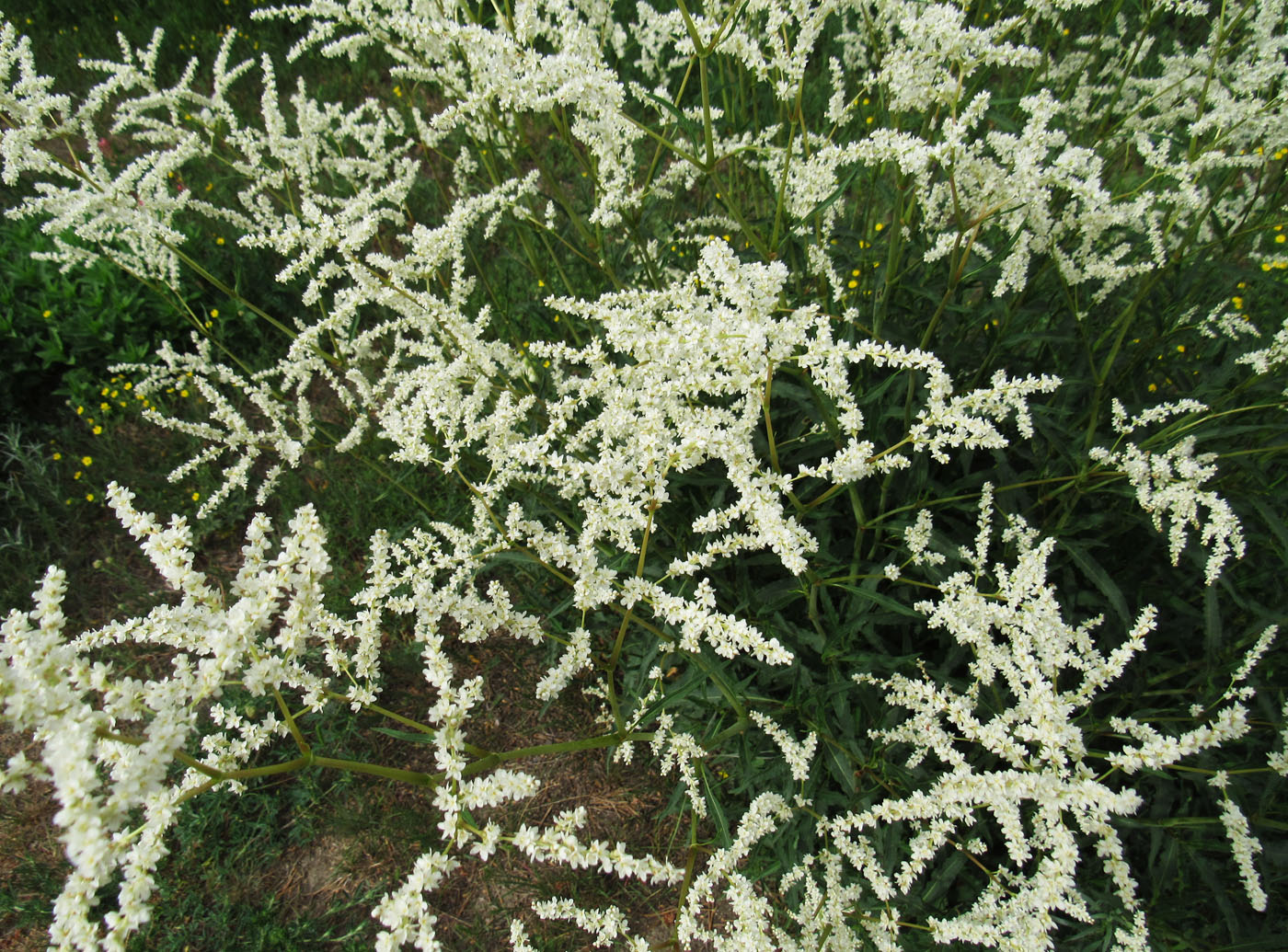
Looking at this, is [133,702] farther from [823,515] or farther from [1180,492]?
[1180,492]

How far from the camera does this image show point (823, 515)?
2.76 metres

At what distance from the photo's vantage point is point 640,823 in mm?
3523

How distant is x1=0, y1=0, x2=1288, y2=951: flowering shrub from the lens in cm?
172

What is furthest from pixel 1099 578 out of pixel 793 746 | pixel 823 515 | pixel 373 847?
pixel 373 847

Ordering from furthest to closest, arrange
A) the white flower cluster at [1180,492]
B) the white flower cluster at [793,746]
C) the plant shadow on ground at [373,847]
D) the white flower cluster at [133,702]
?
1. the plant shadow on ground at [373,847]
2. the white flower cluster at [793,746]
3. the white flower cluster at [1180,492]
4. the white flower cluster at [133,702]

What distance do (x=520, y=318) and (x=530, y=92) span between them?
9.30 ft

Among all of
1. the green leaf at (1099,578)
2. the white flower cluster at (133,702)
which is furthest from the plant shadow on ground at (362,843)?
the green leaf at (1099,578)

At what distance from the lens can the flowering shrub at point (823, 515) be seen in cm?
172

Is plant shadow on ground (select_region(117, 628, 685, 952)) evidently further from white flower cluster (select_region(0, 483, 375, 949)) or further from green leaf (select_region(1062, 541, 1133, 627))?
green leaf (select_region(1062, 541, 1133, 627))

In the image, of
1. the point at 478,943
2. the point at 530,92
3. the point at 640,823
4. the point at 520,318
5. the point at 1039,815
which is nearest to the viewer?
the point at 1039,815

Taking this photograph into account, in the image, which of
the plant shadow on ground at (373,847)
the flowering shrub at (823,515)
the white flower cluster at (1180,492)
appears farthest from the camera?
the plant shadow on ground at (373,847)

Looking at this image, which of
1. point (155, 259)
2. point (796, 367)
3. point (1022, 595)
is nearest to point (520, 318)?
point (155, 259)

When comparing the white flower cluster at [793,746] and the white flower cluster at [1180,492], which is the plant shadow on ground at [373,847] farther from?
the white flower cluster at [1180,492]

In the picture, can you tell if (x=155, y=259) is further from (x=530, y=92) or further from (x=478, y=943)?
(x=478, y=943)
